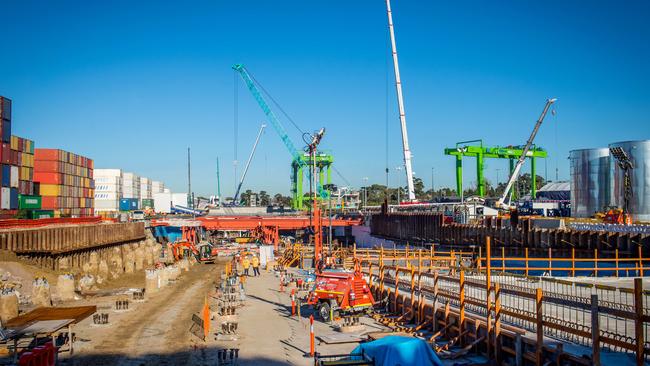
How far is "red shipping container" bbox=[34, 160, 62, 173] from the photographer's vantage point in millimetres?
86319

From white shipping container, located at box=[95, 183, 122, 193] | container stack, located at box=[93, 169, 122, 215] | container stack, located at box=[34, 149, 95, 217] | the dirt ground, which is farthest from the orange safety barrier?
white shipping container, located at box=[95, 183, 122, 193]

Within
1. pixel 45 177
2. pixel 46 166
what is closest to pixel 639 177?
pixel 46 166

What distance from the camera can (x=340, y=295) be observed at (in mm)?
22875

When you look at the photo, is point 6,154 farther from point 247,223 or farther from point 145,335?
point 145,335

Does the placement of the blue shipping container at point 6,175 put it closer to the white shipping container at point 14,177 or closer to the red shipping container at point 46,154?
the white shipping container at point 14,177

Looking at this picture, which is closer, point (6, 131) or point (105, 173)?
point (6, 131)

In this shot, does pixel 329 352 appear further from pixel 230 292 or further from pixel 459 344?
pixel 230 292

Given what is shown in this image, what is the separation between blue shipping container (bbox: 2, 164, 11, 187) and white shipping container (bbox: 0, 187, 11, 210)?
4.14 ft

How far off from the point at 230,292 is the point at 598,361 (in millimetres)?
21617

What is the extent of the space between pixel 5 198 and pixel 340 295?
5122 centimetres

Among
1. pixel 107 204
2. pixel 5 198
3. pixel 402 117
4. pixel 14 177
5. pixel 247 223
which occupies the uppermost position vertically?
pixel 402 117

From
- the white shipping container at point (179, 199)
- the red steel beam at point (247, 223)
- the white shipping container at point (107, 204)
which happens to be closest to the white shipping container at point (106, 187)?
the white shipping container at point (107, 204)

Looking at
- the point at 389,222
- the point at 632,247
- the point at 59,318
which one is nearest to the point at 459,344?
the point at 59,318

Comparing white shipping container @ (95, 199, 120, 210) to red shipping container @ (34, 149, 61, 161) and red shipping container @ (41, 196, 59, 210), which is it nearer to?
red shipping container @ (41, 196, 59, 210)
